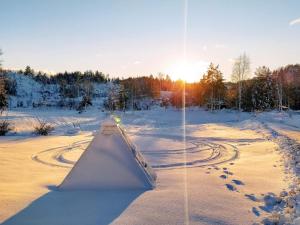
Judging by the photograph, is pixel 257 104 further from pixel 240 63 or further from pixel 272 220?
pixel 272 220

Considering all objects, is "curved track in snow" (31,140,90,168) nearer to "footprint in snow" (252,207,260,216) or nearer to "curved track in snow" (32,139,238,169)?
"curved track in snow" (32,139,238,169)

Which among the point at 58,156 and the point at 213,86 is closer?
the point at 58,156

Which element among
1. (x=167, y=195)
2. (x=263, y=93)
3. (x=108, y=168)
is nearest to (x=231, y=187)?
(x=167, y=195)

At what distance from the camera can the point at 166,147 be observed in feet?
48.5

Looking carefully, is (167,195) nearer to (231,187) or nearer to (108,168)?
(108,168)

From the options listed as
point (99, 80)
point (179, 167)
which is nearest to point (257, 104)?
point (179, 167)

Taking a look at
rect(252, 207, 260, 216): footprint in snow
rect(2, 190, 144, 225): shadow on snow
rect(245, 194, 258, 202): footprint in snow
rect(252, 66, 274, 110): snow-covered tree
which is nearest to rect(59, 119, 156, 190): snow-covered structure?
rect(2, 190, 144, 225): shadow on snow

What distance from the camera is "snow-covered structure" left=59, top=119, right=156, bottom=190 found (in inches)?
266

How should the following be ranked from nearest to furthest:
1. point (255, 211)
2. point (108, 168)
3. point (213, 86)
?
1. point (255, 211)
2. point (108, 168)
3. point (213, 86)

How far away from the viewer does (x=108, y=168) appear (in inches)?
269

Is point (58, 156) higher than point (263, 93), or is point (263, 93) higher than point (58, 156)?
point (263, 93)

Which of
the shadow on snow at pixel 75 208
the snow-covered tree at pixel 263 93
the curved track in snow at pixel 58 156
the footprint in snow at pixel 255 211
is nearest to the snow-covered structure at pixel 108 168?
the shadow on snow at pixel 75 208

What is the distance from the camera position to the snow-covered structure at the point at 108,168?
22.2 feet

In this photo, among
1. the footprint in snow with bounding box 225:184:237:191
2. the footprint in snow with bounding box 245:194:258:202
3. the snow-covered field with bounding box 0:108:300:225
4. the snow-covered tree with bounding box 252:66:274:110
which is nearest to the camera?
the snow-covered field with bounding box 0:108:300:225
